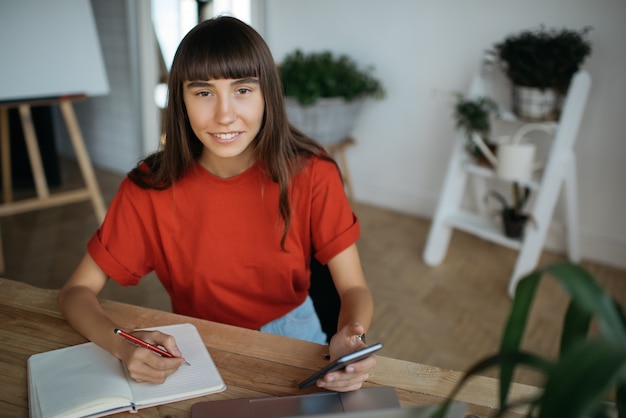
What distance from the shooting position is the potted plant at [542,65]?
2305 mm

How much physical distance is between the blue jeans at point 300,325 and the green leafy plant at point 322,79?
1633 millimetres

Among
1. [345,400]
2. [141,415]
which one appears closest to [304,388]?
[345,400]

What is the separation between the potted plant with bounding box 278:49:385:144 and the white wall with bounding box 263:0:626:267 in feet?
0.79

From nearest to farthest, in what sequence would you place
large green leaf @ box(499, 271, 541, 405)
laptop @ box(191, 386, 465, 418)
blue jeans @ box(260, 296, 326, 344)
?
large green leaf @ box(499, 271, 541, 405), laptop @ box(191, 386, 465, 418), blue jeans @ box(260, 296, 326, 344)

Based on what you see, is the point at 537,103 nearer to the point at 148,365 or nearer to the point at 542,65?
the point at 542,65

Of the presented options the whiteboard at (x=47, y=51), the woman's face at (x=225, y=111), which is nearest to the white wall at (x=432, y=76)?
the whiteboard at (x=47, y=51)

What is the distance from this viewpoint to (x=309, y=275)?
1319 millimetres

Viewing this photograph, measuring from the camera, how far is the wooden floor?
219cm

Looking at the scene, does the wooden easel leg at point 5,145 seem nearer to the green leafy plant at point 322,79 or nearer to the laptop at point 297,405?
the green leafy plant at point 322,79

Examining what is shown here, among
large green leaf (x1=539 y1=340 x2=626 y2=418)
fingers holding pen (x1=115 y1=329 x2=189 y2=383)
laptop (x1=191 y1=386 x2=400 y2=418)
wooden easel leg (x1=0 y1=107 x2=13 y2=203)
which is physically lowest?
wooden easel leg (x1=0 y1=107 x2=13 y2=203)

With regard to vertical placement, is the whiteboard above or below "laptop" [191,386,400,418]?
above

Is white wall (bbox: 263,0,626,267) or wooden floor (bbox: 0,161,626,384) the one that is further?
white wall (bbox: 263,0,626,267)

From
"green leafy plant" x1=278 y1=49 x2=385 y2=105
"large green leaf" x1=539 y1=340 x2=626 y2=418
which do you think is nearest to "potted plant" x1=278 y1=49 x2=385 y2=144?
"green leafy plant" x1=278 y1=49 x2=385 y2=105

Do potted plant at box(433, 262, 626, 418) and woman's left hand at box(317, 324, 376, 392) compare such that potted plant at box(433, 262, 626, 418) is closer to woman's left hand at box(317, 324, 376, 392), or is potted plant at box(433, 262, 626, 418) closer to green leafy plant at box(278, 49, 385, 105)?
woman's left hand at box(317, 324, 376, 392)
